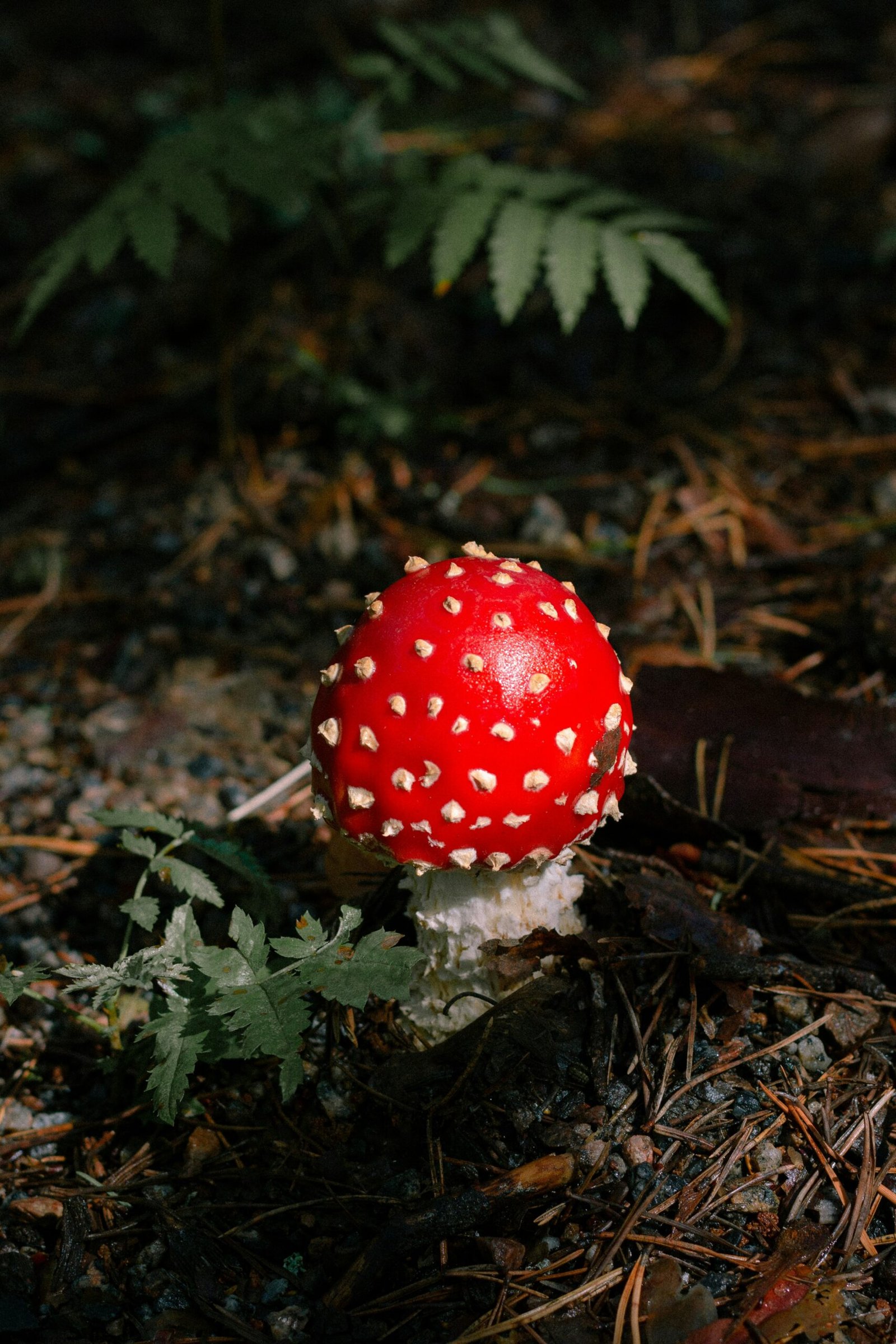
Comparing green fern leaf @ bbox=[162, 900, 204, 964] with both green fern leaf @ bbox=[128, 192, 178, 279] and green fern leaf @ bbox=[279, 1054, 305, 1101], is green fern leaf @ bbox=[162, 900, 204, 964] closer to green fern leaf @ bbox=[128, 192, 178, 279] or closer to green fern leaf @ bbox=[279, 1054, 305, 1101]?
green fern leaf @ bbox=[279, 1054, 305, 1101]

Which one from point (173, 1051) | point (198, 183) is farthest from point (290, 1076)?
point (198, 183)

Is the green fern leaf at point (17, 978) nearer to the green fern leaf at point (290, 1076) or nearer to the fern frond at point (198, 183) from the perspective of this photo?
the green fern leaf at point (290, 1076)

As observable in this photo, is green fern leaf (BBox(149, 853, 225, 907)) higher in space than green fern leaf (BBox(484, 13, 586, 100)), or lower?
lower

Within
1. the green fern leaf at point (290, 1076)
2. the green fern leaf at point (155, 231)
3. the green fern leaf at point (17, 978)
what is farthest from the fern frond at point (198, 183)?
the green fern leaf at point (290, 1076)

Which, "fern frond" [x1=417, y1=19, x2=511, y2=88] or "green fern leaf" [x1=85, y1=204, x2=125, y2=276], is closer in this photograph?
"green fern leaf" [x1=85, y1=204, x2=125, y2=276]

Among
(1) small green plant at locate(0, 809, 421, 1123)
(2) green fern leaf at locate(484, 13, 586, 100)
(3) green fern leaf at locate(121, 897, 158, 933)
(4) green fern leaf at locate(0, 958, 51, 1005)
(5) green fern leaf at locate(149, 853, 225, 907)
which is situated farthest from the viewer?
(2) green fern leaf at locate(484, 13, 586, 100)

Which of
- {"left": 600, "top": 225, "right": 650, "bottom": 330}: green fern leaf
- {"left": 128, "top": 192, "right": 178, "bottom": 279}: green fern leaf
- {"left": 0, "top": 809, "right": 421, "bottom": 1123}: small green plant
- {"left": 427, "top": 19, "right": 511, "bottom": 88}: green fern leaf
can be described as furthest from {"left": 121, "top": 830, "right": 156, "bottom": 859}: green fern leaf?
{"left": 427, "top": 19, "right": 511, "bottom": 88}: green fern leaf
